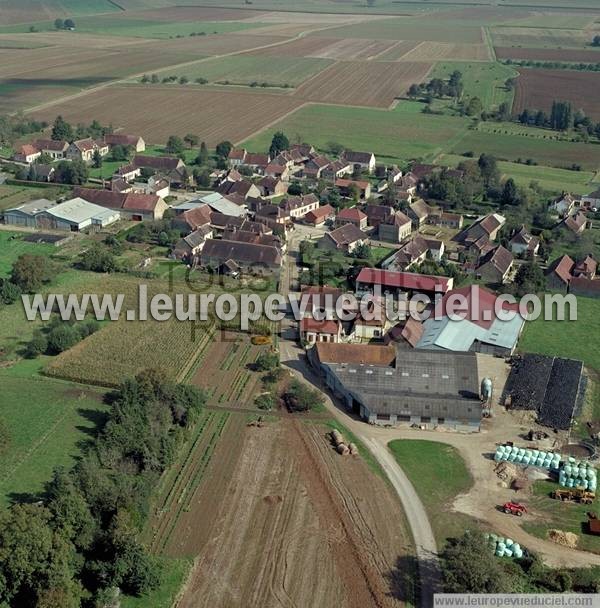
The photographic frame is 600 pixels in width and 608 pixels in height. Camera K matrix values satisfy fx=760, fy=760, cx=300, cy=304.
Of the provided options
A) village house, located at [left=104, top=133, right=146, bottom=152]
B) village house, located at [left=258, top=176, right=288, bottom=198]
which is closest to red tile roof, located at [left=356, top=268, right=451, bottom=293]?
village house, located at [left=258, top=176, right=288, bottom=198]

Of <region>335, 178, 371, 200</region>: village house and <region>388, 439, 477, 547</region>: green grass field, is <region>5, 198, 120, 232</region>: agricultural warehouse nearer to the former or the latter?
<region>335, 178, 371, 200</region>: village house

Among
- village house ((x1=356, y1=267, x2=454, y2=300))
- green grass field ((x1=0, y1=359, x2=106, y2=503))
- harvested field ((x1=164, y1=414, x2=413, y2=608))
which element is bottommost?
harvested field ((x1=164, y1=414, x2=413, y2=608))

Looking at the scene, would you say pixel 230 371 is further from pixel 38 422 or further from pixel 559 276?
pixel 559 276

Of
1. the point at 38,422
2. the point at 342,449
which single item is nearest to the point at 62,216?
the point at 38,422

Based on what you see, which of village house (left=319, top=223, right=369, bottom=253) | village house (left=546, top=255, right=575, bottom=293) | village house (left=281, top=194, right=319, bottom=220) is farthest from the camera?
village house (left=281, top=194, right=319, bottom=220)

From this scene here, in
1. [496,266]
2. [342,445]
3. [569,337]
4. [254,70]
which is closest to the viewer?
[342,445]

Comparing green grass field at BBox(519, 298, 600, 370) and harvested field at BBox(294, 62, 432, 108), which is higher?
harvested field at BBox(294, 62, 432, 108)
